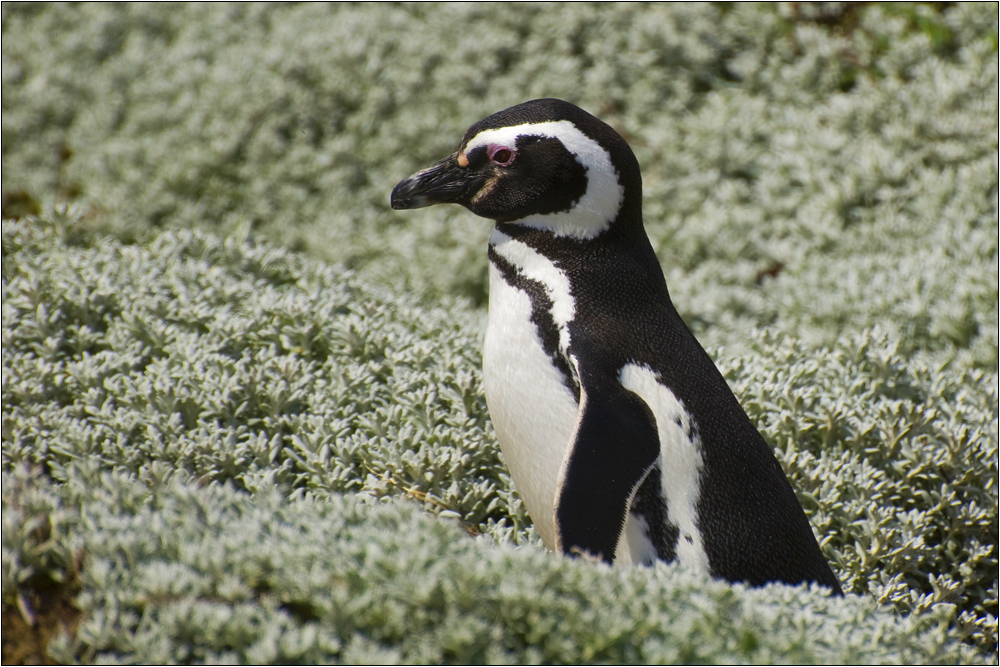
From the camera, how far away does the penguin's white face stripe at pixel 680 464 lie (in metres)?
2.30

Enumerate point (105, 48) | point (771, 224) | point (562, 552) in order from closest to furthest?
point (562, 552) < point (771, 224) < point (105, 48)

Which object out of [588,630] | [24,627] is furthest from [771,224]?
[24,627]

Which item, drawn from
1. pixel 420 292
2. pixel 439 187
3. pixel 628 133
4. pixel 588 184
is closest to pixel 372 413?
pixel 439 187

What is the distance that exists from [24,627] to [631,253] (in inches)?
69.4

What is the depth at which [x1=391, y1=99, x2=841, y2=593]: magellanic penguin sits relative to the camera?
2.21 metres

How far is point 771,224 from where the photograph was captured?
5.61 m

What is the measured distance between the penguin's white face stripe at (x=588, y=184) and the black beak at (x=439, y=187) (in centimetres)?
14

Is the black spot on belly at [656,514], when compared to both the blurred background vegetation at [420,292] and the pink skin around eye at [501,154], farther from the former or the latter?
the pink skin around eye at [501,154]

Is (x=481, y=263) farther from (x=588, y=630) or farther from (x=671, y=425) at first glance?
(x=588, y=630)

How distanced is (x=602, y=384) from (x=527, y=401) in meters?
0.25

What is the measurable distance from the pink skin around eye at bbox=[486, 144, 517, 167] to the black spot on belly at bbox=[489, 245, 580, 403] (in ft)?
0.97

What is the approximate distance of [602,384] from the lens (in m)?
2.26

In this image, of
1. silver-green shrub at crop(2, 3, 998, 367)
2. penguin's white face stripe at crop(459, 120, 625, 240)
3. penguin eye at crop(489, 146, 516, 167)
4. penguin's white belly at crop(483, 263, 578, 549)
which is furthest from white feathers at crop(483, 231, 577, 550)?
silver-green shrub at crop(2, 3, 998, 367)

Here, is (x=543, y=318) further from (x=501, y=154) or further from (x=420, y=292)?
(x=420, y=292)
